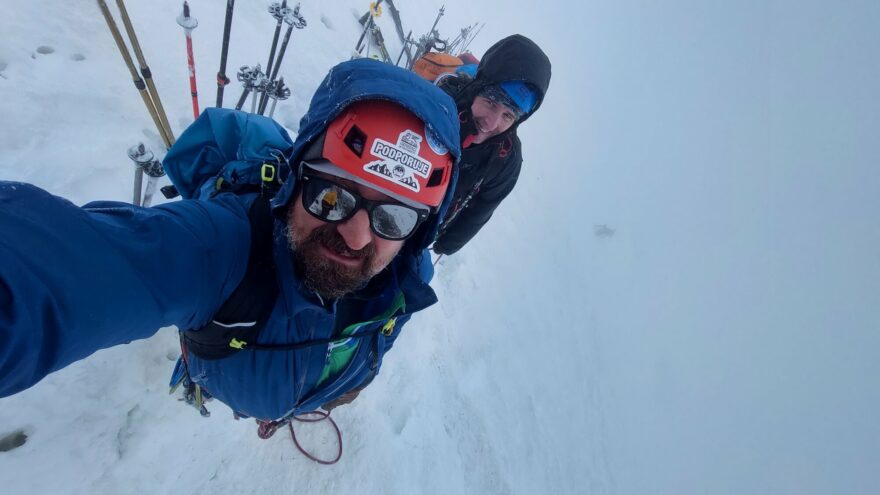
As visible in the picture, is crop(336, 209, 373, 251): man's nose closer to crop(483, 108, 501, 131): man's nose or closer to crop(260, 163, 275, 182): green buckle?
crop(260, 163, 275, 182): green buckle

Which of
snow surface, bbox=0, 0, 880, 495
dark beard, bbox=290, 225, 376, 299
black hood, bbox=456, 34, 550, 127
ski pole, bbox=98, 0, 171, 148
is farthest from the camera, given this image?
black hood, bbox=456, 34, 550, 127

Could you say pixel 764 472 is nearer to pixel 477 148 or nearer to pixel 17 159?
pixel 477 148

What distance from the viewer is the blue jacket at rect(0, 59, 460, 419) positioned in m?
0.79

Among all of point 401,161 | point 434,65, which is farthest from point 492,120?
point 434,65

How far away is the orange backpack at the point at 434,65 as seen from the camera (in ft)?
14.0

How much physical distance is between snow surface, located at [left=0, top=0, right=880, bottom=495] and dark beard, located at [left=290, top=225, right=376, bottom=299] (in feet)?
5.52

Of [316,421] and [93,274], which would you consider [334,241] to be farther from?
[316,421]

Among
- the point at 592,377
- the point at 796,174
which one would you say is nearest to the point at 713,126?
the point at 796,174

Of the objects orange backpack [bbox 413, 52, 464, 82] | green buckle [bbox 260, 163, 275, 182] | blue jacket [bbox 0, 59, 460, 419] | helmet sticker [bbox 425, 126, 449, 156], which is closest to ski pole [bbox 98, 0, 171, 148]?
blue jacket [bbox 0, 59, 460, 419]

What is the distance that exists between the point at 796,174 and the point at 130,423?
2021 inches

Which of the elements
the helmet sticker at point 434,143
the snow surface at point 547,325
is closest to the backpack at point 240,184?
the helmet sticker at point 434,143

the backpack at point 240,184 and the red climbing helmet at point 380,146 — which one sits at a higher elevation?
the red climbing helmet at point 380,146

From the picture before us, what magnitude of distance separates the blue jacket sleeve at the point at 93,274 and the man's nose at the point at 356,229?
0.40m

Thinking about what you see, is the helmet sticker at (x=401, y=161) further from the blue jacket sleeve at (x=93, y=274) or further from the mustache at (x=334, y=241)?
the blue jacket sleeve at (x=93, y=274)
